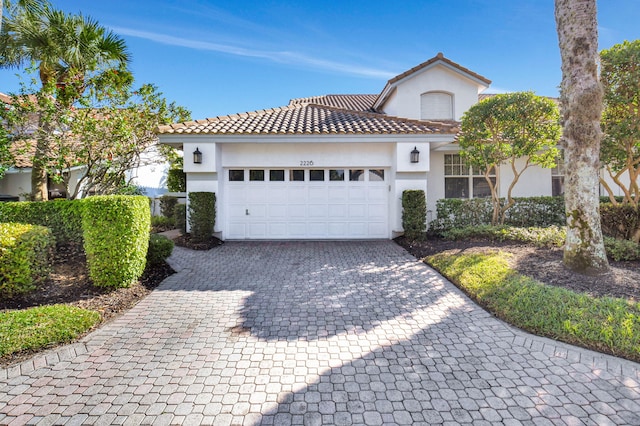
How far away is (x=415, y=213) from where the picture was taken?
9.84 metres

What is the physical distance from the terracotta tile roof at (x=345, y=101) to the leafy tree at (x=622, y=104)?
1062 centimetres

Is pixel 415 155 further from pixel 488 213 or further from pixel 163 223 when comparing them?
pixel 163 223

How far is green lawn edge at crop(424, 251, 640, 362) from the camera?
3559 mm

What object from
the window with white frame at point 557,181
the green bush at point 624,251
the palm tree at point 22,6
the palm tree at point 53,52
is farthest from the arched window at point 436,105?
the palm tree at point 22,6

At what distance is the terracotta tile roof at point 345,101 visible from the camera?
17.3 m

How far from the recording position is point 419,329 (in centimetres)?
418

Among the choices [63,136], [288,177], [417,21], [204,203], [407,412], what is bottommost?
[407,412]

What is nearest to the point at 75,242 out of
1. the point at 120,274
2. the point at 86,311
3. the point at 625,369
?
the point at 120,274

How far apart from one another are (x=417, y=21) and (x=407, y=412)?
13419 mm

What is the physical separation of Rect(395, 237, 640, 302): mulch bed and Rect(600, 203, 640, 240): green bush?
2.35 m

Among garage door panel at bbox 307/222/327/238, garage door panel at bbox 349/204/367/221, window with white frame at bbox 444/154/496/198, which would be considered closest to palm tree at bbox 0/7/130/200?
garage door panel at bbox 307/222/327/238

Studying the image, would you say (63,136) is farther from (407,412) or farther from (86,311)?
(407,412)

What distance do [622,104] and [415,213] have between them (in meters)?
5.85

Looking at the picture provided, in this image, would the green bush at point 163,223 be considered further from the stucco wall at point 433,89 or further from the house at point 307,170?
the stucco wall at point 433,89
